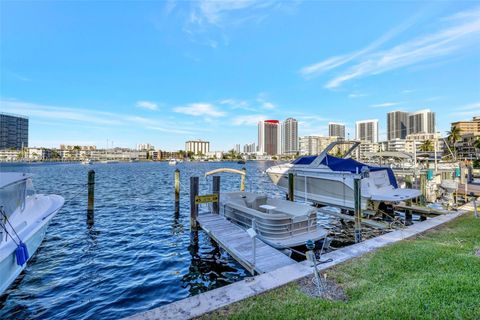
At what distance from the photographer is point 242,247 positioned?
757 cm

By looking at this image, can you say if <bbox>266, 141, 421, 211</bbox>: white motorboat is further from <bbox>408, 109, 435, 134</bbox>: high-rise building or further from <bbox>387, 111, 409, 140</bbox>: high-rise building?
<bbox>387, 111, 409, 140</bbox>: high-rise building

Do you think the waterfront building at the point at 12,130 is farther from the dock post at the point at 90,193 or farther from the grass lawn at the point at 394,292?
the grass lawn at the point at 394,292

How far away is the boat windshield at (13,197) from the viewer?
7041 millimetres

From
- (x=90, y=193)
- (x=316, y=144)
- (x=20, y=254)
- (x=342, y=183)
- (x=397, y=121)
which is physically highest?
(x=397, y=121)

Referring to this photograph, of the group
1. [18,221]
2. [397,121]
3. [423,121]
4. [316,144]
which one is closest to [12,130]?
[316,144]

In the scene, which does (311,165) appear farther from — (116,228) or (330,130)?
(330,130)

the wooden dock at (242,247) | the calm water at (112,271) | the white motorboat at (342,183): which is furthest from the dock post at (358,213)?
the calm water at (112,271)

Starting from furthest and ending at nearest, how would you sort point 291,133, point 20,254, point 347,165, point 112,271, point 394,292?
point 291,133 → point 347,165 → point 112,271 → point 20,254 → point 394,292

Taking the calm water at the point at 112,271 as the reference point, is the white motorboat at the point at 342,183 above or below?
above

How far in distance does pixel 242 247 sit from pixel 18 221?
24.1 feet

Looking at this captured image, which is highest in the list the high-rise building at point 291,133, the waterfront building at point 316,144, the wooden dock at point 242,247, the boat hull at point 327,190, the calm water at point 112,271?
the high-rise building at point 291,133

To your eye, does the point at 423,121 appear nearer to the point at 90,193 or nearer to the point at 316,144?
the point at 316,144

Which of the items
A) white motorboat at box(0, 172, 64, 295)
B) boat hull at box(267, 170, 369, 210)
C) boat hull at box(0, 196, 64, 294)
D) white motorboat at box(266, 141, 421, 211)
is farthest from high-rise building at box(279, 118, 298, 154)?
boat hull at box(0, 196, 64, 294)

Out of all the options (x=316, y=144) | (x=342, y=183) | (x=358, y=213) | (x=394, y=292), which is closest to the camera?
(x=394, y=292)
